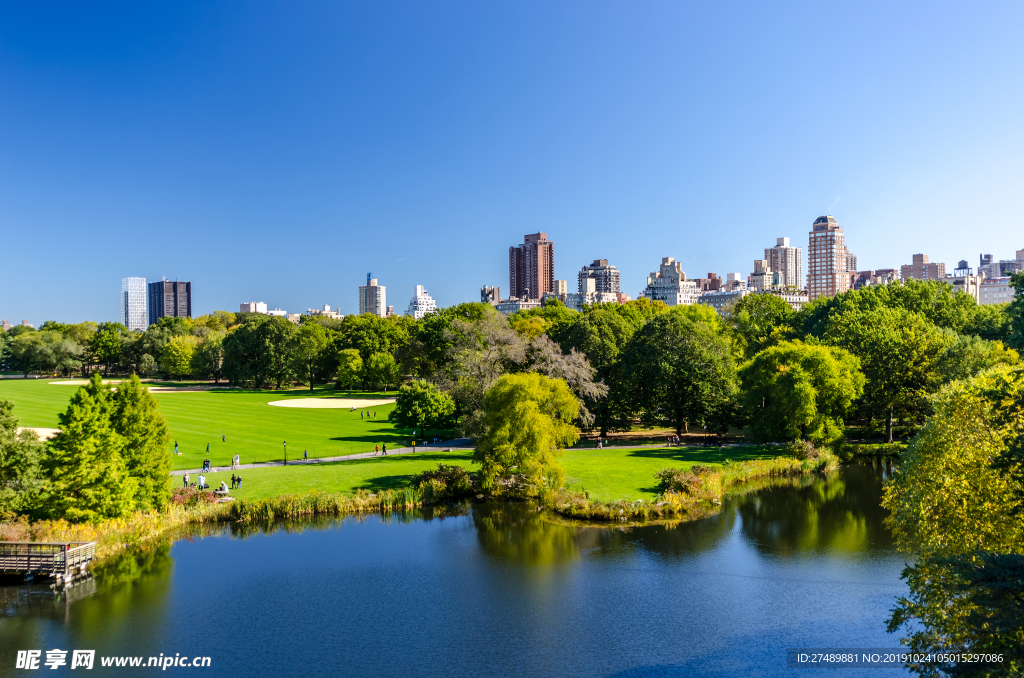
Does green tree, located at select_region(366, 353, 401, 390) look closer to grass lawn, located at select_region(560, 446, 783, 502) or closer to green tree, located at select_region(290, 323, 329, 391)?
green tree, located at select_region(290, 323, 329, 391)

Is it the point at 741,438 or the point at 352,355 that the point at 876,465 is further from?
the point at 352,355

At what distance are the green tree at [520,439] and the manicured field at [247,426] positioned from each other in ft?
52.8

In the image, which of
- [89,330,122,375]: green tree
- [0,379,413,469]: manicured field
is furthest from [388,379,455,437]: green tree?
[89,330,122,375]: green tree

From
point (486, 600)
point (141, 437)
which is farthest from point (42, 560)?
point (486, 600)

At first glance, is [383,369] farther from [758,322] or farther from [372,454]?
[758,322]

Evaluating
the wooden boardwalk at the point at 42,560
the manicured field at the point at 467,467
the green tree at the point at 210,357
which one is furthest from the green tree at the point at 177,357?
the wooden boardwalk at the point at 42,560

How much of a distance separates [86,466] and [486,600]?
59.9ft

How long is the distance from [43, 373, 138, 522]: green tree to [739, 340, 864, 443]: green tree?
4123cm

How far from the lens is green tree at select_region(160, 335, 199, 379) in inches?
4724

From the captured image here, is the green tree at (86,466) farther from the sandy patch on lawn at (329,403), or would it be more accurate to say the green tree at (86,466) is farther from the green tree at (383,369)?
the green tree at (383,369)

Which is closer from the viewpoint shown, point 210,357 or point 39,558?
point 39,558

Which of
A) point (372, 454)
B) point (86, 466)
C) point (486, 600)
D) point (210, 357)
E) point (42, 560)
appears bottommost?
point (486, 600)

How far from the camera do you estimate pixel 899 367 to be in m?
55.1

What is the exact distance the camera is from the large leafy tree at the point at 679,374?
179 ft
